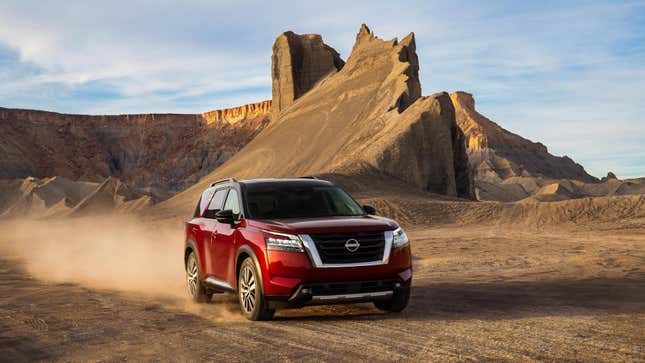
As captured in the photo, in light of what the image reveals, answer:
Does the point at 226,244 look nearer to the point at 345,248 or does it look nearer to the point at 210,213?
the point at 210,213

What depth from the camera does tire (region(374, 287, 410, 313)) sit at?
9.06m

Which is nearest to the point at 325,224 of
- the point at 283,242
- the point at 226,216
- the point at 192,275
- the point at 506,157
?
the point at 283,242

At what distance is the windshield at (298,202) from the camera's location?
9.74 m

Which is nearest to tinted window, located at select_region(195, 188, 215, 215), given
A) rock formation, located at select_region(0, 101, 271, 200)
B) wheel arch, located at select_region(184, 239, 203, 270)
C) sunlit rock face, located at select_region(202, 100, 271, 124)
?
wheel arch, located at select_region(184, 239, 203, 270)

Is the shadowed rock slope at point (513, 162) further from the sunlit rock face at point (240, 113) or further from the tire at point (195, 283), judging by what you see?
the tire at point (195, 283)

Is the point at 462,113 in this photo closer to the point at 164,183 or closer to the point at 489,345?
the point at 164,183

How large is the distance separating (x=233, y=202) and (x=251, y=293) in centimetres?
159

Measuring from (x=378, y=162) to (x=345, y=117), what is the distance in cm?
1380

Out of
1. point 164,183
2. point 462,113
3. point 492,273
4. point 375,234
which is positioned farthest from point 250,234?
point 462,113

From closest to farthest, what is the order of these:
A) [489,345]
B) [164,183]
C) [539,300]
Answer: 1. [489,345]
2. [539,300]
3. [164,183]

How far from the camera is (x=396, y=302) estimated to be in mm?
9273

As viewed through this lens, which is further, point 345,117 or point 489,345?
point 345,117

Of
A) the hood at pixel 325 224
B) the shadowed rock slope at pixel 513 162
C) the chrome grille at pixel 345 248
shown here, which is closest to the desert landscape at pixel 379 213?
the chrome grille at pixel 345 248

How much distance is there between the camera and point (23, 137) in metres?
145
